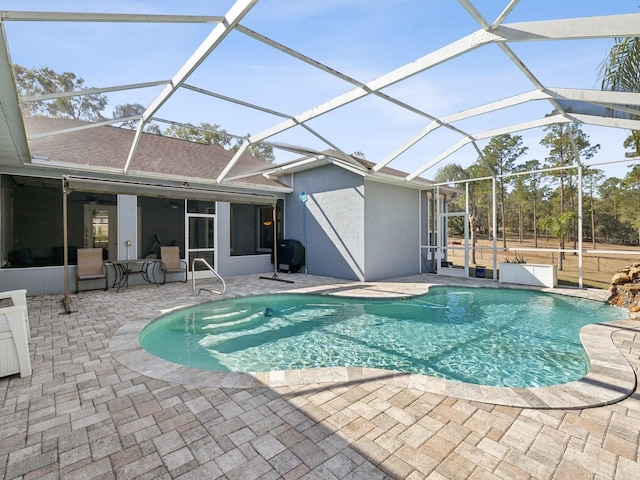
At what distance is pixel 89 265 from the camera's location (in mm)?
8062

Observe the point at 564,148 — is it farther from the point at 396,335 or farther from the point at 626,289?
the point at 396,335

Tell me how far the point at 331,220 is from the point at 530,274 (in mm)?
6241

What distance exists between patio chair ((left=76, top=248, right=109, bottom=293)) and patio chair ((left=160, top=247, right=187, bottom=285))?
1.49 m

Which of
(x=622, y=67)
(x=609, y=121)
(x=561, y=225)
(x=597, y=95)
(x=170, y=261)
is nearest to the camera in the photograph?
(x=597, y=95)

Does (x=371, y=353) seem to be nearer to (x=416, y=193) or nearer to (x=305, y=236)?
(x=305, y=236)

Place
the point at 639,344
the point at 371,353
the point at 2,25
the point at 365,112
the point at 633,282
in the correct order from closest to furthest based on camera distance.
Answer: the point at 2,25 < the point at 639,344 < the point at 371,353 < the point at 633,282 < the point at 365,112

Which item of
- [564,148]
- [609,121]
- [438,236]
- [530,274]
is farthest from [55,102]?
[564,148]

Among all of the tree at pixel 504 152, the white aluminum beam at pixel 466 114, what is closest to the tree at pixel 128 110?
the white aluminum beam at pixel 466 114

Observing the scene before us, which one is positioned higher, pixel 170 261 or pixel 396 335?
pixel 170 261

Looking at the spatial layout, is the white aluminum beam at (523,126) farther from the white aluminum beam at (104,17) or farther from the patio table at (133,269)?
the patio table at (133,269)

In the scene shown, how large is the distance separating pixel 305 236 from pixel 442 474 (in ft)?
32.2

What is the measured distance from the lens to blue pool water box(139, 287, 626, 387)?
425cm

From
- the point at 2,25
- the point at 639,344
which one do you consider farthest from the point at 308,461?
the point at 639,344

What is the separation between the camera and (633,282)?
7016 mm
